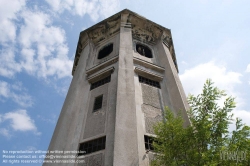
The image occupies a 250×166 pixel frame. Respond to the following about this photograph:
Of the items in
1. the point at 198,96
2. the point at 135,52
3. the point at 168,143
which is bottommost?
the point at 168,143

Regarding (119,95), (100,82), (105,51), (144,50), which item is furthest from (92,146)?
(144,50)

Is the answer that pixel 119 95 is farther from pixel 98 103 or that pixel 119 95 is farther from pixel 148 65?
pixel 148 65

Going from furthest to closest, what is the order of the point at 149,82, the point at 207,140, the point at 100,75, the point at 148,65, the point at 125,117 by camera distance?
the point at 148,65
the point at 100,75
the point at 149,82
the point at 125,117
the point at 207,140

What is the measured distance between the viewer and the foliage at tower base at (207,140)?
513cm

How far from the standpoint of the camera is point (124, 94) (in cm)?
891

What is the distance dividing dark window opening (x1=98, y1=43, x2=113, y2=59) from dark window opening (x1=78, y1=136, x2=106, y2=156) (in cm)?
671

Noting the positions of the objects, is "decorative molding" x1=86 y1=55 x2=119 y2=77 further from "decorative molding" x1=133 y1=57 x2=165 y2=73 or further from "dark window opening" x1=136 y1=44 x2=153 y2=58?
"dark window opening" x1=136 y1=44 x2=153 y2=58

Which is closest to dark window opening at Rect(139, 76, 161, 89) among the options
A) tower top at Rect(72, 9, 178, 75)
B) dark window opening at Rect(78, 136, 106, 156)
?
dark window opening at Rect(78, 136, 106, 156)

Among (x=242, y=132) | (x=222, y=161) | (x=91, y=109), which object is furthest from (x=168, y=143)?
(x=91, y=109)

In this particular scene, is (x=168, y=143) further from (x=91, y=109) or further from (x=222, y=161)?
(x=91, y=109)

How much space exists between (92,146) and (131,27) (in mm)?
9316

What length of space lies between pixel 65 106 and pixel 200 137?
23.7ft

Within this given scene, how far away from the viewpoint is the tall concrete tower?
742cm

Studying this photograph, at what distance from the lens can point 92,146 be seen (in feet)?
26.1
